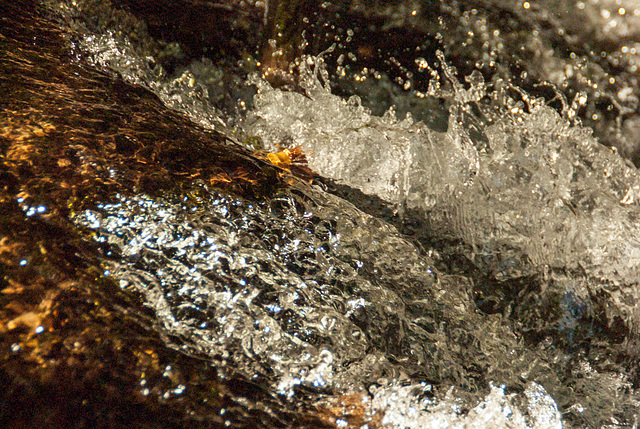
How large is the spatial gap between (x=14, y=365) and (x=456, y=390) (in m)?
0.80

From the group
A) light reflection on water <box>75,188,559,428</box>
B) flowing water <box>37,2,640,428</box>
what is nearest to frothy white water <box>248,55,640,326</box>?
flowing water <box>37,2,640,428</box>

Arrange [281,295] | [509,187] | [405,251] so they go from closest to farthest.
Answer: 1. [281,295]
2. [405,251]
3. [509,187]

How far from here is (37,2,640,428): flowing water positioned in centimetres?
93

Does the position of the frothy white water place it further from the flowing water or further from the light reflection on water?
the light reflection on water

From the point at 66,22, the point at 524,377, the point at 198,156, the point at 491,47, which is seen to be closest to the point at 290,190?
the point at 198,156

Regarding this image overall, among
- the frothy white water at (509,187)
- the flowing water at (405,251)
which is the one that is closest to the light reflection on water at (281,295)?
the flowing water at (405,251)

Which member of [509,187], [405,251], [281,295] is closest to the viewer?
[281,295]

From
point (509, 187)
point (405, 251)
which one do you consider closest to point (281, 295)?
point (405, 251)

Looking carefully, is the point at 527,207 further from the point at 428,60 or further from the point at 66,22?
the point at 66,22

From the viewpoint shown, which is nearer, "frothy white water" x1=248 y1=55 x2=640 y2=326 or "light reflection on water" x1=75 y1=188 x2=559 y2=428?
"light reflection on water" x1=75 y1=188 x2=559 y2=428

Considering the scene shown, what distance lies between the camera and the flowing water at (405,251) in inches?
36.4

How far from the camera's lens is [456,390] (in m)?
1.00

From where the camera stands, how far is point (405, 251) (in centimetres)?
132

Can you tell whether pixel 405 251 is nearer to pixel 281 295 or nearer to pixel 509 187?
pixel 281 295
